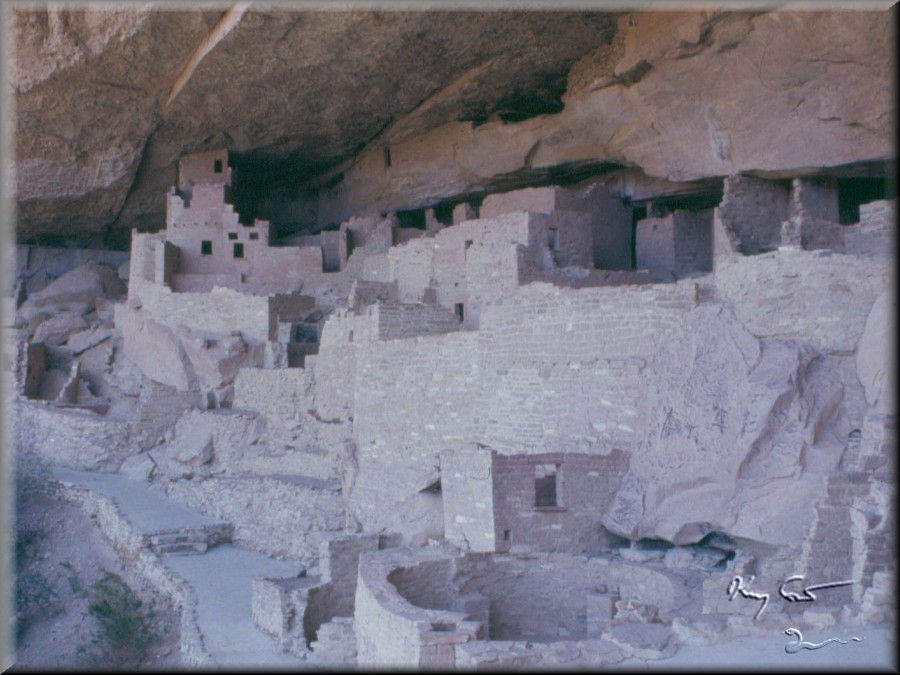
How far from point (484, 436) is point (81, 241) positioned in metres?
17.3

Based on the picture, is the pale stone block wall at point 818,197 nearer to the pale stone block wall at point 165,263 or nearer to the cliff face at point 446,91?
the cliff face at point 446,91

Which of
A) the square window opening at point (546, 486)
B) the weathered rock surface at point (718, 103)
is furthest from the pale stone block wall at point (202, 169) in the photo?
the square window opening at point (546, 486)

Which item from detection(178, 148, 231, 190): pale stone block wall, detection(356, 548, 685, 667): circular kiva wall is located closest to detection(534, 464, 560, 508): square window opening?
detection(356, 548, 685, 667): circular kiva wall

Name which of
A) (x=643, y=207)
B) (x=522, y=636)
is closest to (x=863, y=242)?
(x=522, y=636)

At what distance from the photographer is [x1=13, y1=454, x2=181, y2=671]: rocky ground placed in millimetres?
11875

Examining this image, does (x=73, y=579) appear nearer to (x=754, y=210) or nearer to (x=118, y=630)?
(x=118, y=630)

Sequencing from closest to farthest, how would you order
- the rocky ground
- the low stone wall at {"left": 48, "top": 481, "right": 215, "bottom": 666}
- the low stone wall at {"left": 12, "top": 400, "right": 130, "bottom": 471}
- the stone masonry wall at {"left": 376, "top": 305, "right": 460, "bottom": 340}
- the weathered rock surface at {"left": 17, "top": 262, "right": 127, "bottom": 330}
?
the low stone wall at {"left": 48, "top": 481, "right": 215, "bottom": 666} < the rocky ground < the stone masonry wall at {"left": 376, "top": 305, "right": 460, "bottom": 340} < the low stone wall at {"left": 12, "top": 400, "right": 130, "bottom": 471} < the weathered rock surface at {"left": 17, "top": 262, "right": 127, "bottom": 330}

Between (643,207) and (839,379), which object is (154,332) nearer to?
(643,207)

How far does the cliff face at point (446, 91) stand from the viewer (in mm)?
13117
